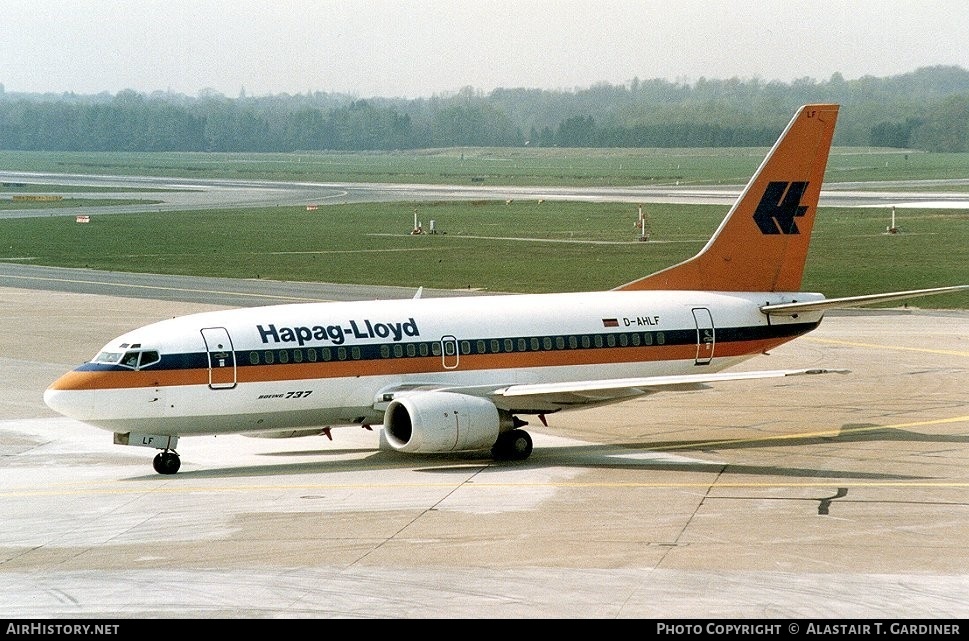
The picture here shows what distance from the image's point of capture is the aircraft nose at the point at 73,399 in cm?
3216

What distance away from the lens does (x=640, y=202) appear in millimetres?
134500

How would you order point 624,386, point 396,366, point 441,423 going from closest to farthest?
point 441,423 < point 624,386 < point 396,366

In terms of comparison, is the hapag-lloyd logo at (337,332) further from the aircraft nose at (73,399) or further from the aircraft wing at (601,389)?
the aircraft nose at (73,399)

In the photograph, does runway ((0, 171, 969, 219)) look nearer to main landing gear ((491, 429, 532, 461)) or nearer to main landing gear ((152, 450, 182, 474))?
main landing gear ((491, 429, 532, 461))

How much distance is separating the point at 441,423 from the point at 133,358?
23.8 feet

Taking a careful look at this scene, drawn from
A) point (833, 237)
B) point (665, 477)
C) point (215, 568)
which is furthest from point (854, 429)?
point (833, 237)

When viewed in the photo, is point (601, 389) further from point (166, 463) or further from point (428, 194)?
point (428, 194)

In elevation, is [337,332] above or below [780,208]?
below

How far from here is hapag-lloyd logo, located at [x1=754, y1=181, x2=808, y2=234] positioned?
40.8 m

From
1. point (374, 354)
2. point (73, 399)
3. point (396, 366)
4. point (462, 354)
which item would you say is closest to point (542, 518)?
point (396, 366)

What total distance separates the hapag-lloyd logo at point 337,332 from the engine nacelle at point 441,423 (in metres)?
1.94

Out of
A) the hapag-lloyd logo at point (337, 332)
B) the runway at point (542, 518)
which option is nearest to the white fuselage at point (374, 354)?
the hapag-lloyd logo at point (337, 332)

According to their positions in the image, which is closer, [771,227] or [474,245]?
[771,227]

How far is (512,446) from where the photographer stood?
34.6 metres
